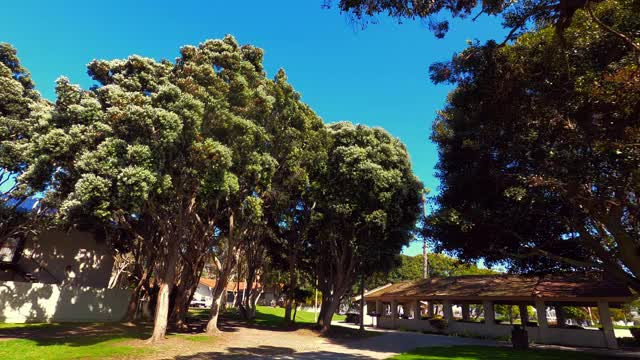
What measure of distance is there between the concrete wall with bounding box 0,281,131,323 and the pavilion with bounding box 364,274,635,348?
23.9 m

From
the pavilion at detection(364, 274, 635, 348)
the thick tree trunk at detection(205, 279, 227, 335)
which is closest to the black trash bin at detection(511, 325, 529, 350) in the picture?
the pavilion at detection(364, 274, 635, 348)

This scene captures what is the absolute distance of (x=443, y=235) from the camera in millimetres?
16672

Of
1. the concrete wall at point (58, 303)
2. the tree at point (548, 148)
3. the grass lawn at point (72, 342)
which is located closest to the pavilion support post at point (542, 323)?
the tree at point (548, 148)

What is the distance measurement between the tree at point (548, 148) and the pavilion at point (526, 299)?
390 cm

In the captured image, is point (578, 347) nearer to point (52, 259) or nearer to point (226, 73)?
point (226, 73)

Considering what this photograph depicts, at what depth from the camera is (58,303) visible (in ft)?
80.5

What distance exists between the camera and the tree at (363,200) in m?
22.7

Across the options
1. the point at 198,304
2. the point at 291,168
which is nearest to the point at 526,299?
the point at 291,168

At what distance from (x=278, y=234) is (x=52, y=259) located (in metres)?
16.0

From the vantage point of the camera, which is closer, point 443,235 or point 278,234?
point 443,235

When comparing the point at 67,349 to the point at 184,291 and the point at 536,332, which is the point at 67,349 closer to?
the point at 184,291

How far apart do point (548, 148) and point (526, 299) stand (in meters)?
17.1

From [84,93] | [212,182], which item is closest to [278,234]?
[212,182]

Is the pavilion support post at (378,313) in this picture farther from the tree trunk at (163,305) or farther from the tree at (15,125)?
the tree at (15,125)
